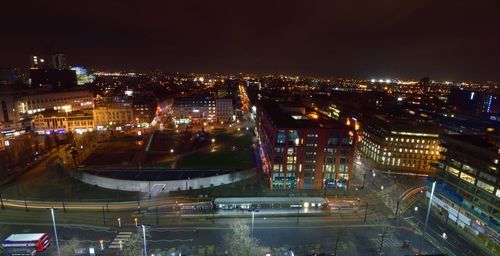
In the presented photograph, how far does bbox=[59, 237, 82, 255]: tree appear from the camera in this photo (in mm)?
48688

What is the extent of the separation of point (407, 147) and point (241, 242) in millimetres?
70208

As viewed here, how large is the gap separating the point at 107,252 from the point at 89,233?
29.6ft

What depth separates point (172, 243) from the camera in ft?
172

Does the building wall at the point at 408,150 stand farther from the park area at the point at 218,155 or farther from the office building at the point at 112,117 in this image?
the office building at the point at 112,117

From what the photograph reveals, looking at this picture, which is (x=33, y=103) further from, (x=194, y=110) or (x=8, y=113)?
(x=194, y=110)

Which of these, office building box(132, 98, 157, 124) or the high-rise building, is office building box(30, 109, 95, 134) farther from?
the high-rise building

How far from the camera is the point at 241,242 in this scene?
50.0m

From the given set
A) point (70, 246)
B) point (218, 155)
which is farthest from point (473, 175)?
point (70, 246)

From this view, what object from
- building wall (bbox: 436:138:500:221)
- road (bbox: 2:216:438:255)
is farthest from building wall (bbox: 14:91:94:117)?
building wall (bbox: 436:138:500:221)

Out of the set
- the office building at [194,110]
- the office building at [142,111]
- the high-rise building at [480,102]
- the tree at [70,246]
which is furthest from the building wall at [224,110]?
the high-rise building at [480,102]

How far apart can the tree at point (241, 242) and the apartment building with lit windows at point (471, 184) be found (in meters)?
44.3

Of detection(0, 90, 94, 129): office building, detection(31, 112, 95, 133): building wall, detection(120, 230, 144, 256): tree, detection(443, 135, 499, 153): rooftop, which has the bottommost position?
detection(120, 230, 144, 256): tree

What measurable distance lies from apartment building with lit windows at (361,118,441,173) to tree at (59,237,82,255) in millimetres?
88609

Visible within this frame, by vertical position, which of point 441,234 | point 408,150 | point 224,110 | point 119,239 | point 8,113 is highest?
point 224,110
